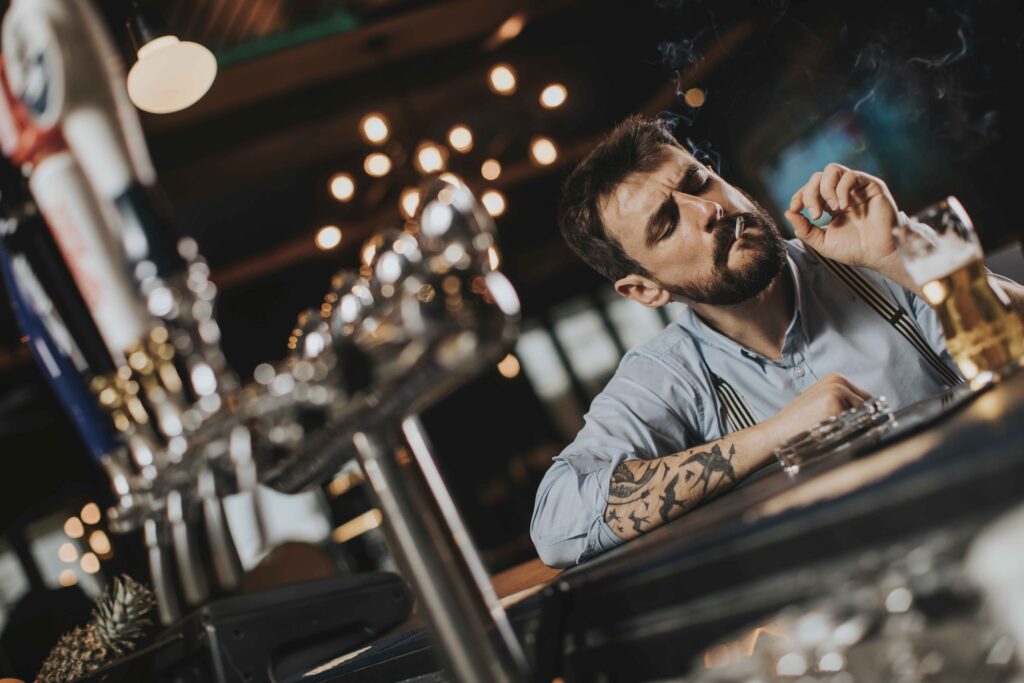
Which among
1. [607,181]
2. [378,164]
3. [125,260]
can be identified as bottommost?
[125,260]

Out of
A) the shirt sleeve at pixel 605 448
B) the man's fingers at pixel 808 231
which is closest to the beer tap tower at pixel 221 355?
the shirt sleeve at pixel 605 448

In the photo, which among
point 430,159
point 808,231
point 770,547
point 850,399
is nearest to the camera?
point 770,547

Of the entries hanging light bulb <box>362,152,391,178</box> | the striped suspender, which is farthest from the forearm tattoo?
hanging light bulb <box>362,152,391,178</box>

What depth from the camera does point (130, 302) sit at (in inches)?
30.5

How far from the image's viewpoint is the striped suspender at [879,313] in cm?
188

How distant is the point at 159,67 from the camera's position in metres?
1.95

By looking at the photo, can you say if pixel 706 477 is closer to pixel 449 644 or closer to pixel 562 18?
pixel 449 644

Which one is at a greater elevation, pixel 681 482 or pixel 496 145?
pixel 496 145

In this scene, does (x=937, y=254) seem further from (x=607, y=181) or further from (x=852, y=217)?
(x=607, y=181)

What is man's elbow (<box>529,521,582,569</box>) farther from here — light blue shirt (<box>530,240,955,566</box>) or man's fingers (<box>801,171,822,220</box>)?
man's fingers (<box>801,171,822,220</box>)

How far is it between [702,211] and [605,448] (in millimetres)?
574

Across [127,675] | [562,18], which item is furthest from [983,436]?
[562,18]

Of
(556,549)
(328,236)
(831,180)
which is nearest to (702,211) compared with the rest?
(831,180)

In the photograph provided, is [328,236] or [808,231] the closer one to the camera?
[808,231]
